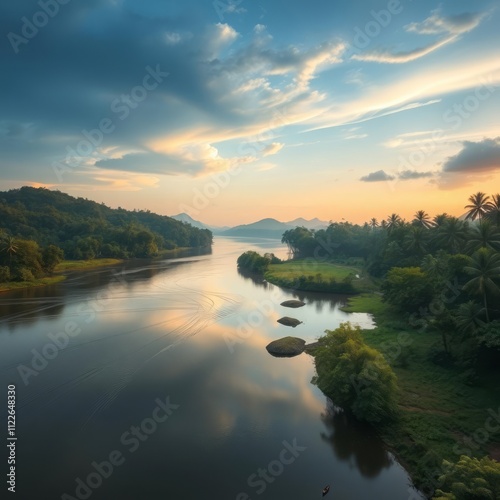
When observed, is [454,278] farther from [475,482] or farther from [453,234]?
[475,482]

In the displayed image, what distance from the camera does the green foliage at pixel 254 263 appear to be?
339 ft

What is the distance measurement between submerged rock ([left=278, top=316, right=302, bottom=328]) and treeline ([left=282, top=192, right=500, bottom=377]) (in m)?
14.9

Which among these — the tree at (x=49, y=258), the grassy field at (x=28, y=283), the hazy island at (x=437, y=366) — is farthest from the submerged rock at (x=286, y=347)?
the tree at (x=49, y=258)

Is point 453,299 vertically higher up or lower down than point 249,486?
higher up

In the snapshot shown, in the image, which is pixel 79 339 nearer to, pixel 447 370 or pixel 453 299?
pixel 447 370

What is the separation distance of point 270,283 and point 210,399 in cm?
6040

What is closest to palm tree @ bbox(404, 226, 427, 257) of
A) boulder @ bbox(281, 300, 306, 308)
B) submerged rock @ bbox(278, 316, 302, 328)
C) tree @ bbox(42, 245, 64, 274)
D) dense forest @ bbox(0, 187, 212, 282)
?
boulder @ bbox(281, 300, 306, 308)

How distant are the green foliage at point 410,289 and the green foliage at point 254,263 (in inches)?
2096

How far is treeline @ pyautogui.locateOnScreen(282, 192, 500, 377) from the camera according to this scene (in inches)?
1193

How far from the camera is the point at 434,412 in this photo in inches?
1014

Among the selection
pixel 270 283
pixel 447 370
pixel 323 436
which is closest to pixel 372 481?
pixel 323 436

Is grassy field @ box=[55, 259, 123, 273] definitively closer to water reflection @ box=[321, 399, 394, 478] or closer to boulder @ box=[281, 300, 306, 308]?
boulder @ box=[281, 300, 306, 308]

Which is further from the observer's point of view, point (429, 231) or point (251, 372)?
point (429, 231)

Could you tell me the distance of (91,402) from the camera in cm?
2814
